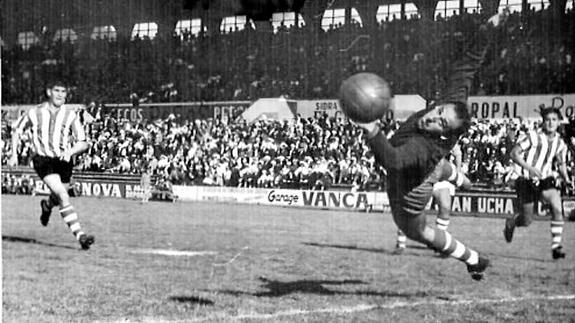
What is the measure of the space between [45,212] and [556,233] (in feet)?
9.78

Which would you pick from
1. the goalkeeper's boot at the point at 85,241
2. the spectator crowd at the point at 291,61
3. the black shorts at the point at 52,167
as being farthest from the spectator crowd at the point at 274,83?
the goalkeeper's boot at the point at 85,241

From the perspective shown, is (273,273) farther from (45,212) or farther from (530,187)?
(45,212)

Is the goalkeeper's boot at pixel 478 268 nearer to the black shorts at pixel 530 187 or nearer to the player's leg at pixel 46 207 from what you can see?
the black shorts at pixel 530 187

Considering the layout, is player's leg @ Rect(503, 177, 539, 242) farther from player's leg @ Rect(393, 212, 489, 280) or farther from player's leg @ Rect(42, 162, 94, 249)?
player's leg @ Rect(42, 162, 94, 249)

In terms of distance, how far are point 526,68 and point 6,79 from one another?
9.21 feet

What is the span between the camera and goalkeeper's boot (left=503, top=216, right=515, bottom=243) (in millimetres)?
3329

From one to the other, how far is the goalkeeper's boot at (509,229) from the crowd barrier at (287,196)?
0.12ft

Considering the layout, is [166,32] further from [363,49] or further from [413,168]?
[413,168]

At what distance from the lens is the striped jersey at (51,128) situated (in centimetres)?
430

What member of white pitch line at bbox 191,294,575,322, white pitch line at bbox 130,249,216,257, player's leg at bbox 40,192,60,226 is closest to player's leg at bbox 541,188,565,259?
white pitch line at bbox 191,294,575,322

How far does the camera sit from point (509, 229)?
3.45 meters

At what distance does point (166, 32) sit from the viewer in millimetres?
3822

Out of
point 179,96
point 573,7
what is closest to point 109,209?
point 179,96

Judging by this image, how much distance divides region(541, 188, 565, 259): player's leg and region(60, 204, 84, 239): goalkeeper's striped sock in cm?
263
